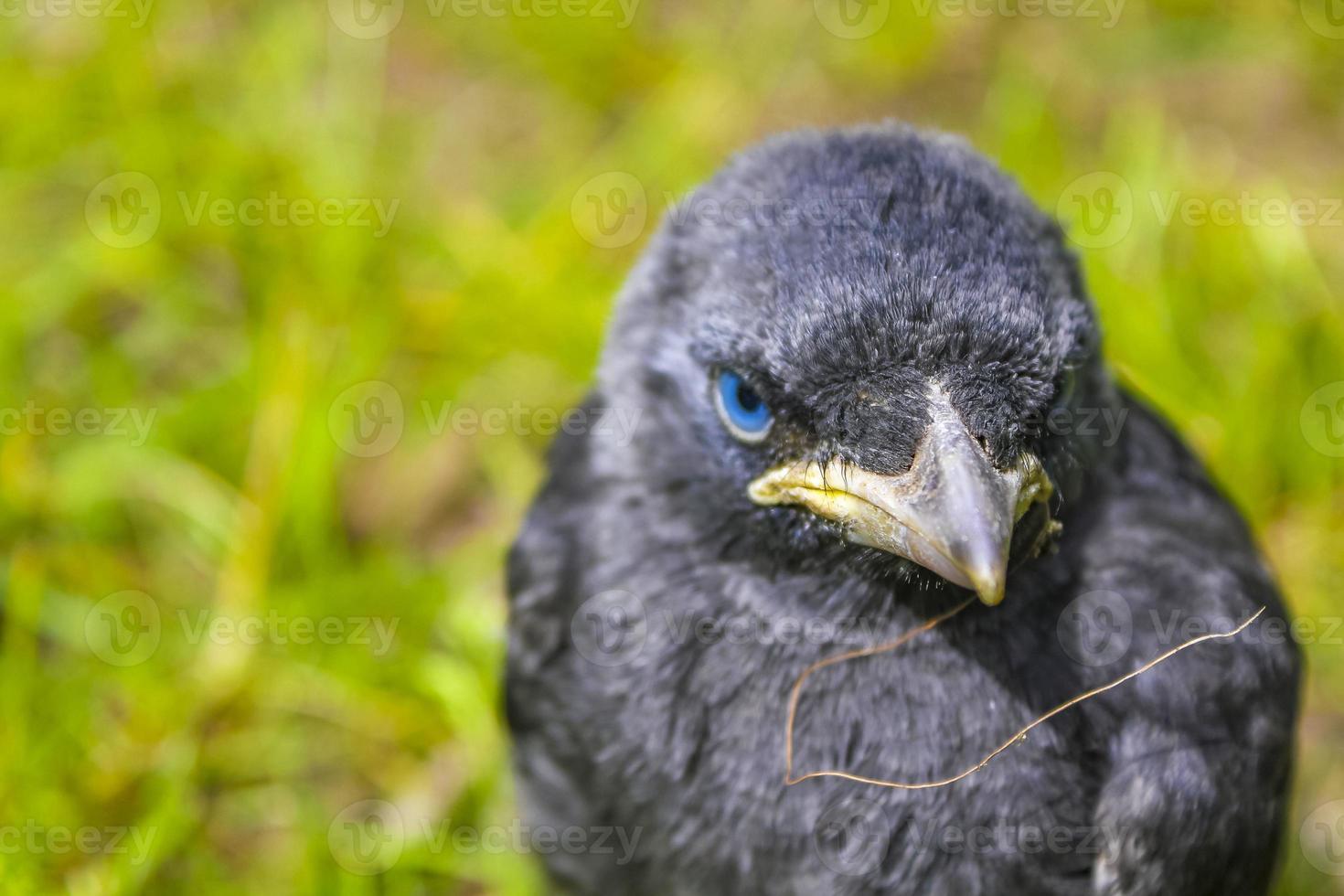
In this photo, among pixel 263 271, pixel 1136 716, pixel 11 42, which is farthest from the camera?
pixel 11 42

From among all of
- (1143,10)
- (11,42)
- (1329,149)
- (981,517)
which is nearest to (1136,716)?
(981,517)

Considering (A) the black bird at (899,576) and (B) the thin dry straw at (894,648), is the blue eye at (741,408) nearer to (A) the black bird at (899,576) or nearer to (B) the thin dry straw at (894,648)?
(A) the black bird at (899,576)

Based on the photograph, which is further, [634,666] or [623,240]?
[623,240]

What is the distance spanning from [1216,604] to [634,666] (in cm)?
125

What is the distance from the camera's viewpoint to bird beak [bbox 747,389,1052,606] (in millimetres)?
2098

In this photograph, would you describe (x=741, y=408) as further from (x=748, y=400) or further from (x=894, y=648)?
(x=894, y=648)

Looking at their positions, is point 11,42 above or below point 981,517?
above

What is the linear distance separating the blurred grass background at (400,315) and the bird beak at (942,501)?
1.78 m

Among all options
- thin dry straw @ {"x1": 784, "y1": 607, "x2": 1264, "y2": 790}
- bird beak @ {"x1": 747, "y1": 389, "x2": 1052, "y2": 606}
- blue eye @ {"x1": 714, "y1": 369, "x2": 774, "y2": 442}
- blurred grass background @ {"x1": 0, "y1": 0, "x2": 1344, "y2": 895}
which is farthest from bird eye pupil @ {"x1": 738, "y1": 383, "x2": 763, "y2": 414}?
blurred grass background @ {"x1": 0, "y1": 0, "x2": 1344, "y2": 895}

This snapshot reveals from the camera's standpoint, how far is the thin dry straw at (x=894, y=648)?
8.23 feet

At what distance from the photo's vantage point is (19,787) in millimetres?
3438

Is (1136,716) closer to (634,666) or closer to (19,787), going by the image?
(634,666)

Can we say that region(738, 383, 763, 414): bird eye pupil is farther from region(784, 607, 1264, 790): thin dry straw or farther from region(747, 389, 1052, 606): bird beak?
region(784, 607, 1264, 790): thin dry straw

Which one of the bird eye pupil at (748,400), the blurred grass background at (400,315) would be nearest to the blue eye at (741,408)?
the bird eye pupil at (748,400)
